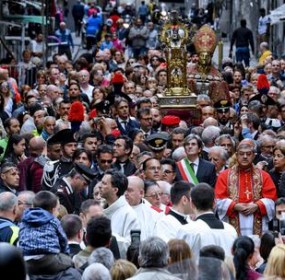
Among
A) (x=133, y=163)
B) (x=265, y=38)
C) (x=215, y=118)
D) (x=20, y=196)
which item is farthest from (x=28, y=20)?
(x=20, y=196)

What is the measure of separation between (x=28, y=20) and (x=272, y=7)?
10.8 m

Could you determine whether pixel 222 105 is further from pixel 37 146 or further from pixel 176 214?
pixel 176 214

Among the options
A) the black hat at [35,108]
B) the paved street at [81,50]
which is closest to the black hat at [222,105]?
the black hat at [35,108]

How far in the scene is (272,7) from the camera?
44906 millimetres

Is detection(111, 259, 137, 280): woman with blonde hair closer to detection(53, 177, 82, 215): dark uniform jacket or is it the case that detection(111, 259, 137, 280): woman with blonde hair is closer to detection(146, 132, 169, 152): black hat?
detection(53, 177, 82, 215): dark uniform jacket

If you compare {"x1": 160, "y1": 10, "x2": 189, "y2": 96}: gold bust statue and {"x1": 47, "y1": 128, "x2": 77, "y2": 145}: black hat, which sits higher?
{"x1": 160, "y1": 10, "x2": 189, "y2": 96}: gold bust statue

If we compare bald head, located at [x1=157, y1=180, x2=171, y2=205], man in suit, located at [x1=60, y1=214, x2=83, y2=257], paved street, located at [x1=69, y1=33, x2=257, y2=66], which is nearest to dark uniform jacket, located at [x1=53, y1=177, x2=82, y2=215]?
bald head, located at [x1=157, y1=180, x2=171, y2=205]

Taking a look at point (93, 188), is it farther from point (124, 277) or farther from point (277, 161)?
point (124, 277)

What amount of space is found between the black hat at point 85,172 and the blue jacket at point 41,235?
4223mm

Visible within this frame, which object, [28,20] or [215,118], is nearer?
[215,118]

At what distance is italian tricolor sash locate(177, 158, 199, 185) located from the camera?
15534mm

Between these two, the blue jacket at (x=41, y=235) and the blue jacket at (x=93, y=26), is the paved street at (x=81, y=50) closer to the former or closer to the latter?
the blue jacket at (x=93, y=26)

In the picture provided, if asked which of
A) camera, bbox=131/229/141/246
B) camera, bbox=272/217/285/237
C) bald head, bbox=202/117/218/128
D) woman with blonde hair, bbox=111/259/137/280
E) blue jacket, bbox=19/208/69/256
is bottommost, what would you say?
camera, bbox=272/217/285/237

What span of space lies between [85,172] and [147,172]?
644mm
